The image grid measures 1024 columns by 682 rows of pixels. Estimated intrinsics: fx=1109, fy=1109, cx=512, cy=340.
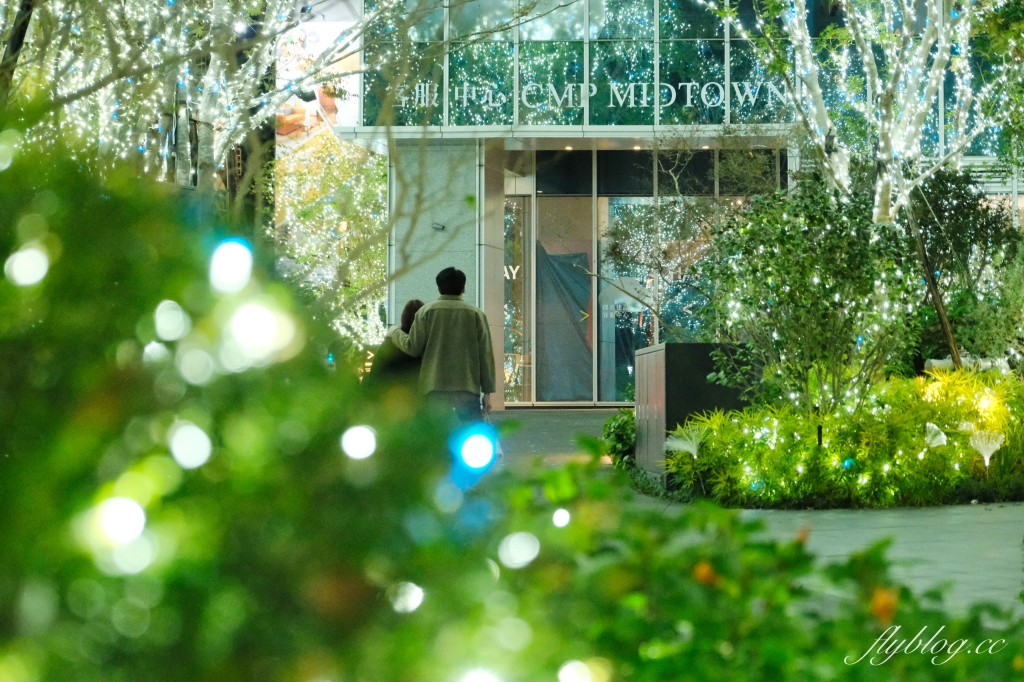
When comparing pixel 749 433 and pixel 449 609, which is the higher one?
pixel 449 609

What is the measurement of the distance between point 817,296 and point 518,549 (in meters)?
A: 7.59

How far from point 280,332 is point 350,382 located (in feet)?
0.68

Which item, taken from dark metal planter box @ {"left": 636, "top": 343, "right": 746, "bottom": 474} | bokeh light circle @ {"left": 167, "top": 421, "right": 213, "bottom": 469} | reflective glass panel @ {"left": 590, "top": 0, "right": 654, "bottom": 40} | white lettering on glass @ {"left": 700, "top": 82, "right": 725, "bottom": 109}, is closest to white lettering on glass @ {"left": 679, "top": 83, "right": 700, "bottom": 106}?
white lettering on glass @ {"left": 700, "top": 82, "right": 725, "bottom": 109}

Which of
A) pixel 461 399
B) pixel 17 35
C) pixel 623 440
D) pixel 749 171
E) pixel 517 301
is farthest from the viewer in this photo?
pixel 517 301

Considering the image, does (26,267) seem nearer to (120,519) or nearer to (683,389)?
(120,519)

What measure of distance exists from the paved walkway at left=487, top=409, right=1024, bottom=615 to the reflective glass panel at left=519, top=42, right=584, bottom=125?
43.2 ft

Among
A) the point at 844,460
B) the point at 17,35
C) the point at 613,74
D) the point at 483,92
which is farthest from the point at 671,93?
the point at 17,35

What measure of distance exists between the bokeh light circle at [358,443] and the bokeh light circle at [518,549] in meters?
0.45

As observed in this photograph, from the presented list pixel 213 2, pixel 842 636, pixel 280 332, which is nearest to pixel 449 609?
pixel 280 332

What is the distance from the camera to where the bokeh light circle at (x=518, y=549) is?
1.81m

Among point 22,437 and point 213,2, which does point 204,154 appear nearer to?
point 213,2

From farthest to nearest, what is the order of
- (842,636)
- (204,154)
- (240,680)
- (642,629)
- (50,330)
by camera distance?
(204,154) < (842,636) < (642,629) < (50,330) < (240,680)

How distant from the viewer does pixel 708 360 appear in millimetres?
9344

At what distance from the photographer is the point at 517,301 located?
22.4 meters
